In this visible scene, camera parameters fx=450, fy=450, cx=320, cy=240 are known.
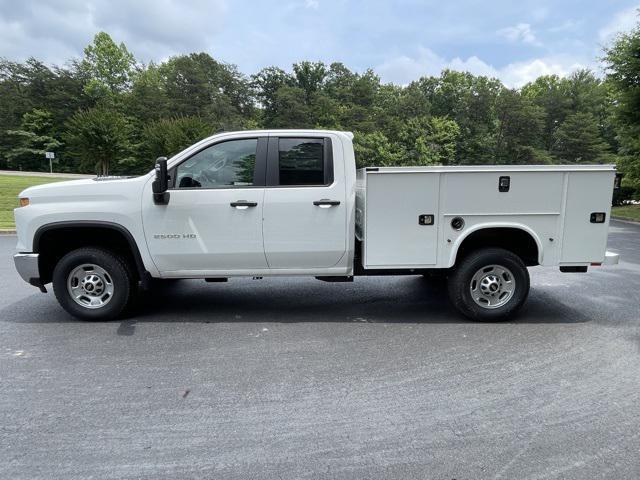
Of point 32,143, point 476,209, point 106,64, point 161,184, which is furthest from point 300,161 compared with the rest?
point 106,64

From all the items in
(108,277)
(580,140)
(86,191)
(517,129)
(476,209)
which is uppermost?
(517,129)

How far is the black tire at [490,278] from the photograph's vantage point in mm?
5047

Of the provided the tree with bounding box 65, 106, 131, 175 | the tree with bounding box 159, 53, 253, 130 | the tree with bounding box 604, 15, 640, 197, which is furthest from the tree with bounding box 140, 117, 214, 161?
the tree with bounding box 604, 15, 640, 197

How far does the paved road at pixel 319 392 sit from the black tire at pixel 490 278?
21 cm

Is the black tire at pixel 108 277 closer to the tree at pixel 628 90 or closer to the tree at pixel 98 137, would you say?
the tree at pixel 628 90

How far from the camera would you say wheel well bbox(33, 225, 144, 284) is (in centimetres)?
495

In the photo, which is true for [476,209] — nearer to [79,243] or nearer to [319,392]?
[319,392]

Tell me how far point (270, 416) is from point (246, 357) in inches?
42.1

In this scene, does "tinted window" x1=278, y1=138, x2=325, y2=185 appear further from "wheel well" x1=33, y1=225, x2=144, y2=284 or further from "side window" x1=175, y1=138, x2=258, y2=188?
"wheel well" x1=33, y1=225, x2=144, y2=284

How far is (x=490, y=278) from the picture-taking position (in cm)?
513

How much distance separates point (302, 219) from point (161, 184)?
153 cm

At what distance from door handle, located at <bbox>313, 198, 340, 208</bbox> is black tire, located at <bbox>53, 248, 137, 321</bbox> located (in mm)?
2289

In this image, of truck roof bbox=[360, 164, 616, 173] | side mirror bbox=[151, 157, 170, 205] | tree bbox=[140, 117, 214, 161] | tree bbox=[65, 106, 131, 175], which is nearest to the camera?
side mirror bbox=[151, 157, 170, 205]

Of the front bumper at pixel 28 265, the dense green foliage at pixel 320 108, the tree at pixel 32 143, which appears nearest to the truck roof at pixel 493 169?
the front bumper at pixel 28 265
